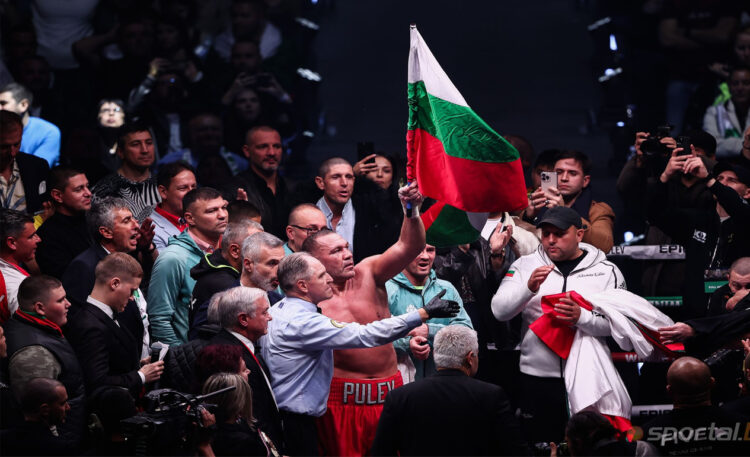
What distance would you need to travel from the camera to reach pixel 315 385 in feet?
18.4

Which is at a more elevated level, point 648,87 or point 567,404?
point 648,87

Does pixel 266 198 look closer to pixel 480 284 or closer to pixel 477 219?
pixel 480 284

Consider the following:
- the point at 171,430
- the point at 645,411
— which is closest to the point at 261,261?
the point at 171,430

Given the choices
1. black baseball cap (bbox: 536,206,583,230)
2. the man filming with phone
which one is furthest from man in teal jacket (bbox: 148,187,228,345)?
the man filming with phone

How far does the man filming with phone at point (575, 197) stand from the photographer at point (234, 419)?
312cm

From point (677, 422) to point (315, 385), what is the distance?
1878 mm

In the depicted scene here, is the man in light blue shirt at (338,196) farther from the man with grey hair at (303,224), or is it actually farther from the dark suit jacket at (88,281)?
the dark suit jacket at (88,281)

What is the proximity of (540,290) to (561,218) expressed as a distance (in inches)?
18.5

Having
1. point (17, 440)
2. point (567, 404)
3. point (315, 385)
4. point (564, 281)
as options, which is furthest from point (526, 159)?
point (17, 440)

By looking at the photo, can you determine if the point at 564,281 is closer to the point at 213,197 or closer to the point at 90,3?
the point at 213,197

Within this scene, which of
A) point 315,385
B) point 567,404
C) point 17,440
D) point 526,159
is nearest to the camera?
point 17,440

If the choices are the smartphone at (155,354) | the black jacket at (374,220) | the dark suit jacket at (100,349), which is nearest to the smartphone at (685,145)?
the black jacket at (374,220)

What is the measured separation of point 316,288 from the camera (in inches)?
220

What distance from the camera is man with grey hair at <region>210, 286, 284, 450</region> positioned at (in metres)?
5.26
